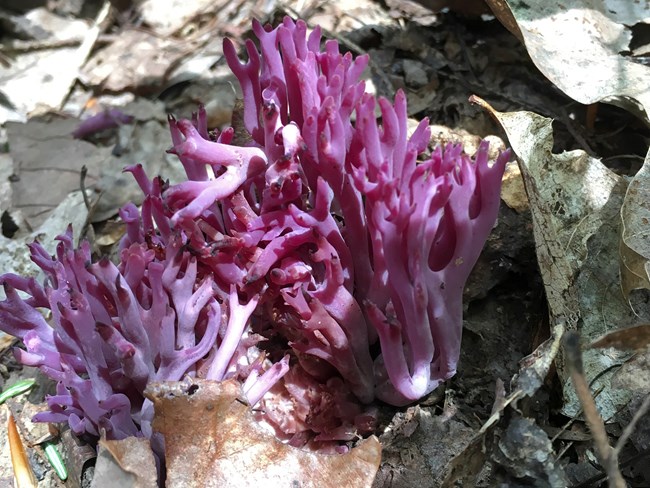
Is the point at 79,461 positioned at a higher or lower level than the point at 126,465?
lower

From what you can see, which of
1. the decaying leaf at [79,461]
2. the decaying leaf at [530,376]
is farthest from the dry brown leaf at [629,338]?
the decaying leaf at [79,461]

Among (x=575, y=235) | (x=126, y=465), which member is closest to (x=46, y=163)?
(x=126, y=465)

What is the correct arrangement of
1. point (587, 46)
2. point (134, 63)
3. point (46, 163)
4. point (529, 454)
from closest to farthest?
point (529, 454) → point (587, 46) → point (46, 163) → point (134, 63)

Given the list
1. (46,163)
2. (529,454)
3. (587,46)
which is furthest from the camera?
(46,163)

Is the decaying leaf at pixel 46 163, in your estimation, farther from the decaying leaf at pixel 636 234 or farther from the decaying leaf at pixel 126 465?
the decaying leaf at pixel 636 234

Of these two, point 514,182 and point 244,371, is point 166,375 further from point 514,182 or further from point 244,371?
point 514,182

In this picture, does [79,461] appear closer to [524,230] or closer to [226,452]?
[226,452]

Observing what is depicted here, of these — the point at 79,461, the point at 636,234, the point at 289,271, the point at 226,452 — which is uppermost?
the point at 289,271

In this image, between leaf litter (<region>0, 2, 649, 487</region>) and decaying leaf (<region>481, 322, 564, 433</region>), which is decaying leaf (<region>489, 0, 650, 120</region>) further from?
decaying leaf (<region>481, 322, 564, 433</region>)
